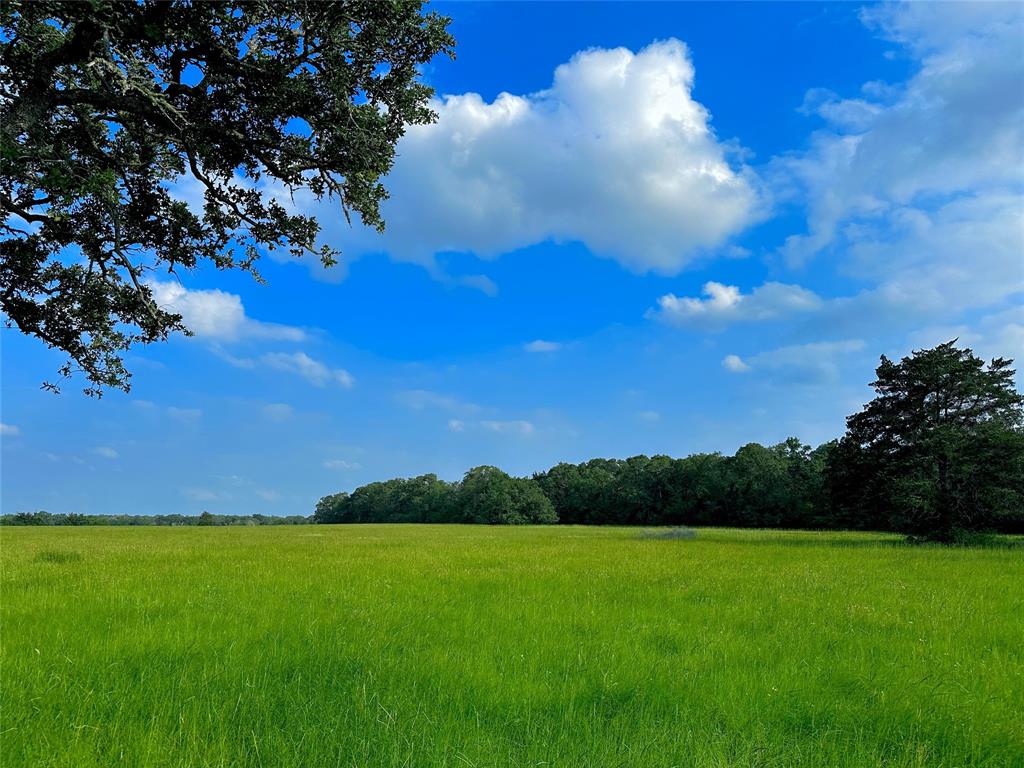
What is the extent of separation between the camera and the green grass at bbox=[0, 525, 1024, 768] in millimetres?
3785

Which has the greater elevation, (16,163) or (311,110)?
(311,110)

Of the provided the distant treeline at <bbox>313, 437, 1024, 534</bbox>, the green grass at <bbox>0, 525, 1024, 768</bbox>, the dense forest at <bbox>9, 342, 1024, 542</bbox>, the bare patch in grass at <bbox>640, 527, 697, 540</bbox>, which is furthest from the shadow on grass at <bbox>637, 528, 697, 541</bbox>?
the green grass at <bbox>0, 525, 1024, 768</bbox>

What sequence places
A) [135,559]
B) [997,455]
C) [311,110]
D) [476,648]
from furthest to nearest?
[997,455] < [135,559] < [311,110] < [476,648]

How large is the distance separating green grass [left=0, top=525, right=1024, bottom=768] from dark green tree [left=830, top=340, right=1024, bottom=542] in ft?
67.6

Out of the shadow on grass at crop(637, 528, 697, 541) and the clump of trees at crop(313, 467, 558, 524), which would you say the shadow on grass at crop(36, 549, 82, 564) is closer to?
the shadow on grass at crop(637, 528, 697, 541)

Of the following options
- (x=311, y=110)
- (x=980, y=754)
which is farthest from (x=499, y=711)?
(x=311, y=110)

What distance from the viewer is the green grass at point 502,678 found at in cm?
379

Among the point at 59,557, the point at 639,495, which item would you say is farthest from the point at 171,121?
the point at 639,495

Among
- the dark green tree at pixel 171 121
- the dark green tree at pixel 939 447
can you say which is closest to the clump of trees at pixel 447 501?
the dark green tree at pixel 939 447

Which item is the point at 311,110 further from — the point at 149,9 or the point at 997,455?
the point at 997,455

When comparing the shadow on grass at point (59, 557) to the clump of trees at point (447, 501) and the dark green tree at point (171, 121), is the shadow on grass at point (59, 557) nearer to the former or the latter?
the dark green tree at point (171, 121)

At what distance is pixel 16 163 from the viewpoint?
8.25m

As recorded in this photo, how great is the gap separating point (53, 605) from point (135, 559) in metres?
11.3

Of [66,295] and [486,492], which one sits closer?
[66,295]
